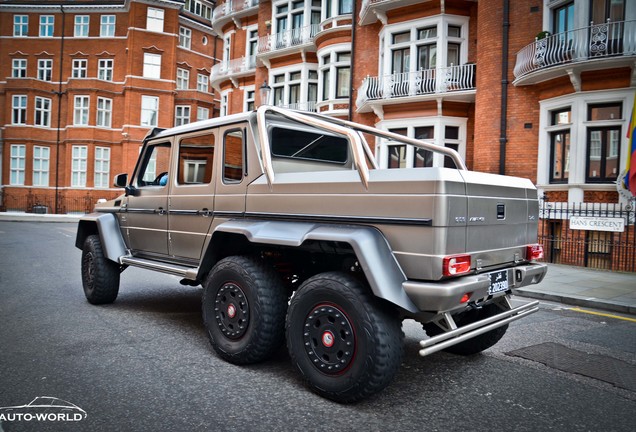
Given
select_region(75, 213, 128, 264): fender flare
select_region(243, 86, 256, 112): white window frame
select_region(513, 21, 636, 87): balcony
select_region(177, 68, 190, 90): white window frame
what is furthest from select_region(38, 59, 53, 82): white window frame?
select_region(75, 213, 128, 264): fender flare

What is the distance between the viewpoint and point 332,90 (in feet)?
70.4

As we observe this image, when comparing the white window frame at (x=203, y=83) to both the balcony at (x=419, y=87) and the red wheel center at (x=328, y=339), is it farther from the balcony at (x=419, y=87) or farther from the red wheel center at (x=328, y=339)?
the red wheel center at (x=328, y=339)

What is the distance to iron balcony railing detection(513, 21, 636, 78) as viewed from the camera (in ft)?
39.9

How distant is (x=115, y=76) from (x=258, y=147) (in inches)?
1500

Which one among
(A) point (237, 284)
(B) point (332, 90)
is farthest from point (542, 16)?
(A) point (237, 284)

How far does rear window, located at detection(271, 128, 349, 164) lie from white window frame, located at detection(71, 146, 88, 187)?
1400 inches

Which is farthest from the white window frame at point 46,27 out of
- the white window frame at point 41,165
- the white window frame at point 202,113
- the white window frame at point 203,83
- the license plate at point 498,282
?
the license plate at point 498,282

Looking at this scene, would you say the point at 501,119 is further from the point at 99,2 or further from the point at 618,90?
the point at 99,2

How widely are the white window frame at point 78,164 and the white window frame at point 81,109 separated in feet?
6.40

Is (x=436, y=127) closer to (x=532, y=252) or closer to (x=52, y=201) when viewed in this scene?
(x=532, y=252)

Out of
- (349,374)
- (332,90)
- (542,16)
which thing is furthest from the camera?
(332,90)

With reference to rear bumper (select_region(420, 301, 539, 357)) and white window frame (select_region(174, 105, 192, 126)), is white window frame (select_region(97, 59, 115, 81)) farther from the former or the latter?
rear bumper (select_region(420, 301, 539, 357))

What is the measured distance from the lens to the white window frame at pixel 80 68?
38.0 metres

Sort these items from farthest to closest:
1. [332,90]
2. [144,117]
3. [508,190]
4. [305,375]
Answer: [144,117] → [332,90] → [508,190] → [305,375]
